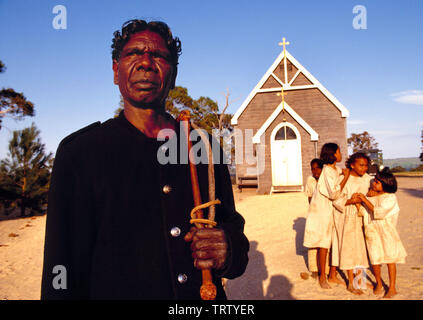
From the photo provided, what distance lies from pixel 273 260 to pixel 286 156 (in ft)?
33.4

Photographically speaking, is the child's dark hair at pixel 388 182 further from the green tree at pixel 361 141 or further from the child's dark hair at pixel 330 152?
the green tree at pixel 361 141

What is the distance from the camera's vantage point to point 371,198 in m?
4.78

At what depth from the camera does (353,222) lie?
493 centimetres

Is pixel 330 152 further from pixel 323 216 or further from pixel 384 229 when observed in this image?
pixel 384 229

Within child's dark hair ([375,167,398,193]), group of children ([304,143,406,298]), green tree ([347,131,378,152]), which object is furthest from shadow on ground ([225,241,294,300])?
green tree ([347,131,378,152])

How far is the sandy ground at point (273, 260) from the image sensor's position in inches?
192

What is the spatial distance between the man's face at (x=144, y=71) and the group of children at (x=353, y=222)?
4.13 meters

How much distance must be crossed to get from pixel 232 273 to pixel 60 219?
0.83 meters

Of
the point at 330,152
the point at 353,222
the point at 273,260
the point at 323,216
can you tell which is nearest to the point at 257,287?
the point at 273,260

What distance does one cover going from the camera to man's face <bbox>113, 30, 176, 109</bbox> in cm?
150

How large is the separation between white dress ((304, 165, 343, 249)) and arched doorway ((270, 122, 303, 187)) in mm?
10890


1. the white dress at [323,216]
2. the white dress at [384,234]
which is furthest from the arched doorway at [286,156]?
the white dress at [384,234]
